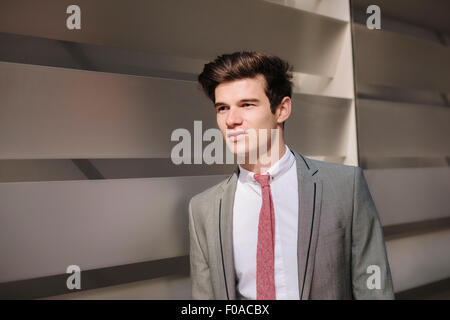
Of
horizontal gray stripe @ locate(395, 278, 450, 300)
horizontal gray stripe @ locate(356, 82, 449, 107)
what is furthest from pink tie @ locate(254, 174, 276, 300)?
horizontal gray stripe @ locate(395, 278, 450, 300)

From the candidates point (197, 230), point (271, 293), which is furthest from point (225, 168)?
point (271, 293)

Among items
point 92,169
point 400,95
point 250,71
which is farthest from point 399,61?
point 92,169

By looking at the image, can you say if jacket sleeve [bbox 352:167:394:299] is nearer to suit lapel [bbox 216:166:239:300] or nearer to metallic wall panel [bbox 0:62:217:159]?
suit lapel [bbox 216:166:239:300]

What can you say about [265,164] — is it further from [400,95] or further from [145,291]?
[400,95]

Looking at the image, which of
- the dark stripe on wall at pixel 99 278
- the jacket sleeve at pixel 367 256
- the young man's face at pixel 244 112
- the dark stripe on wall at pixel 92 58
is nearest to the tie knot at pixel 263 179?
the young man's face at pixel 244 112

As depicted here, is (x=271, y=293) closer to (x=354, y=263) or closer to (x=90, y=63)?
(x=354, y=263)

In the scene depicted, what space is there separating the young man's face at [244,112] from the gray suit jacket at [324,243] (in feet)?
0.73

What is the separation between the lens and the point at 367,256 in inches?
43.8

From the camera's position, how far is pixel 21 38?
1242 millimetres

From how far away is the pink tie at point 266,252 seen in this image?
1099 millimetres

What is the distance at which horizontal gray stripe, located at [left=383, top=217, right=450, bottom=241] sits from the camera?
2.05 meters

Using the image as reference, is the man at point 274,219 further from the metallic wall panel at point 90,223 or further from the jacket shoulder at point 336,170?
the metallic wall panel at point 90,223

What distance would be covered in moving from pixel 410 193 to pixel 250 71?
1611 millimetres

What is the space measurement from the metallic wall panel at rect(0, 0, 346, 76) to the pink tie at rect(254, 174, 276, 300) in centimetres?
90
